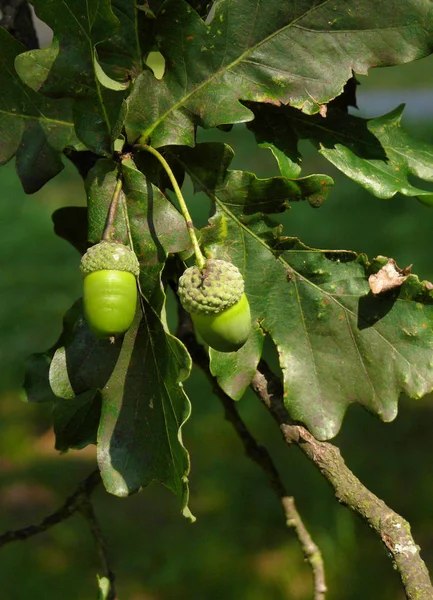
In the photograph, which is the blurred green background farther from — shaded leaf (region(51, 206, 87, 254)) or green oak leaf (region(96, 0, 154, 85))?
green oak leaf (region(96, 0, 154, 85))

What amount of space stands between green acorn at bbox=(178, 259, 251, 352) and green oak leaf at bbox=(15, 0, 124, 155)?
0.19 meters

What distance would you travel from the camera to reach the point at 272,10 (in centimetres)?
95

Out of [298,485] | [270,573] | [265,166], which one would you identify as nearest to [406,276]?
[270,573]

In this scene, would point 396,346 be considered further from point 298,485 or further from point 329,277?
point 298,485

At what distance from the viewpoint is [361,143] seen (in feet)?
3.53

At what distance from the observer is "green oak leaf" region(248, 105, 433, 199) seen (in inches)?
40.2

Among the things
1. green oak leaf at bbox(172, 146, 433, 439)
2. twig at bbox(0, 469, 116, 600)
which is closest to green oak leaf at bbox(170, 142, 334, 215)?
green oak leaf at bbox(172, 146, 433, 439)

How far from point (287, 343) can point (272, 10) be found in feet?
1.32

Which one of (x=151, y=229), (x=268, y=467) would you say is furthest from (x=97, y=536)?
(x=151, y=229)

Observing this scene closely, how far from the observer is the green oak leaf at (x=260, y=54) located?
94cm

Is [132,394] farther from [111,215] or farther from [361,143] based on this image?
[361,143]

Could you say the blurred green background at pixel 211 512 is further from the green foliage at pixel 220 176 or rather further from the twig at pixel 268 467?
the green foliage at pixel 220 176

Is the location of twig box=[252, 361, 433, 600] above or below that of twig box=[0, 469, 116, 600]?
above

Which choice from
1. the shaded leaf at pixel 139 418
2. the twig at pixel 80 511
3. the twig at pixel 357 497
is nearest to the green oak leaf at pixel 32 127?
the shaded leaf at pixel 139 418
